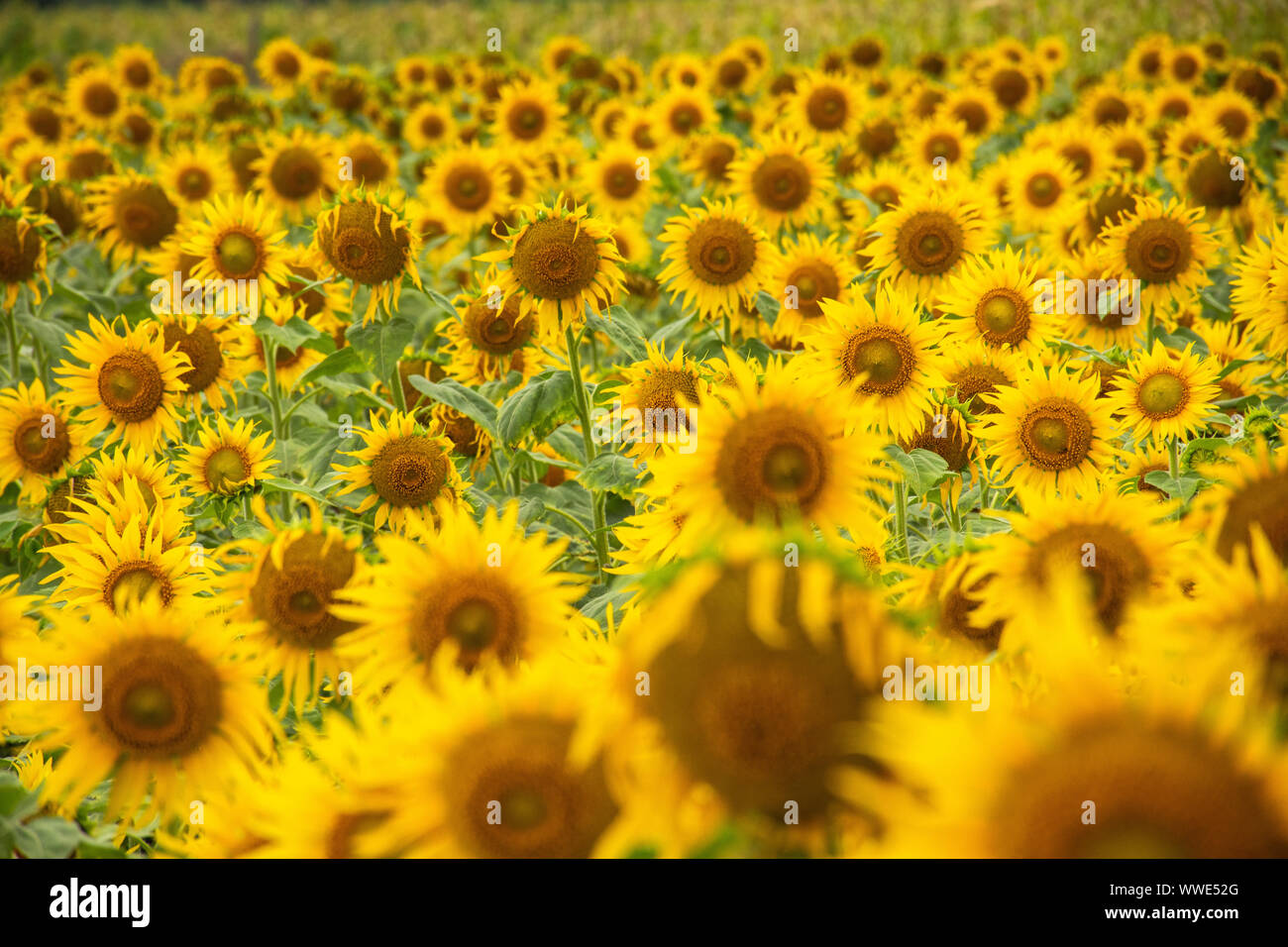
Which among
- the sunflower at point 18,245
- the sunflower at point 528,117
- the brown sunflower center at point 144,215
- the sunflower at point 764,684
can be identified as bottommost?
the sunflower at point 764,684

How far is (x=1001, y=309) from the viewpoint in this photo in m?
3.65

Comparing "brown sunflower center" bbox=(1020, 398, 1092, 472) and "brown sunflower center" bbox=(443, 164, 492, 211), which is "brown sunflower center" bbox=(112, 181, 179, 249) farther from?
"brown sunflower center" bbox=(1020, 398, 1092, 472)

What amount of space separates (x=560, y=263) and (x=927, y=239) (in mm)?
1821

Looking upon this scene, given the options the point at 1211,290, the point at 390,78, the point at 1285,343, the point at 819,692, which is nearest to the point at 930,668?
the point at 819,692

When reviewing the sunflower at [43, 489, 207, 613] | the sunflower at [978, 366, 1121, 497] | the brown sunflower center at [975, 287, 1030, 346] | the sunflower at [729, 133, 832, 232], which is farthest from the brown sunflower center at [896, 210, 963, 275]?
the sunflower at [43, 489, 207, 613]

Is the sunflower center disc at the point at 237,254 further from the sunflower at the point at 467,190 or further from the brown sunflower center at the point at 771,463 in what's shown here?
the brown sunflower center at the point at 771,463

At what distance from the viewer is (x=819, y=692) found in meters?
1.04

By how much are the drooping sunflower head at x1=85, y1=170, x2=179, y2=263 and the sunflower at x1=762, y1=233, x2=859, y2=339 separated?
325cm

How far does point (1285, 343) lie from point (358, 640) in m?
3.18

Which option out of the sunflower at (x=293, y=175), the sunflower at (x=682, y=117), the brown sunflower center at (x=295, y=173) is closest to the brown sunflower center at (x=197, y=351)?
the sunflower at (x=293, y=175)

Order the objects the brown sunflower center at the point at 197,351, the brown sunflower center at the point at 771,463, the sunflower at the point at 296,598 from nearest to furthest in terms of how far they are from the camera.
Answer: the brown sunflower center at the point at 771,463 < the sunflower at the point at 296,598 < the brown sunflower center at the point at 197,351

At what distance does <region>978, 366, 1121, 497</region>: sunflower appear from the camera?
2.88 meters

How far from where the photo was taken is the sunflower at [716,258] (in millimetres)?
4164

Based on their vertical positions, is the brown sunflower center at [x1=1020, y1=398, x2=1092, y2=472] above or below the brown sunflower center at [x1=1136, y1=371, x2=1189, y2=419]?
below
